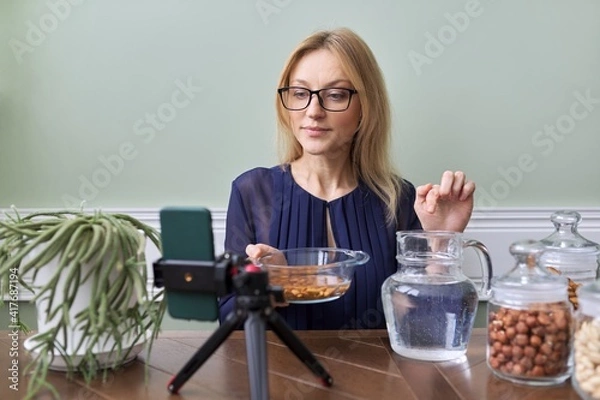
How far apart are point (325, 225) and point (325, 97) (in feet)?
0.90

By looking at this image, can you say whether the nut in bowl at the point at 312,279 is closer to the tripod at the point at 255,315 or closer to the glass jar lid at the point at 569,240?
the tripod at the point at 255,315

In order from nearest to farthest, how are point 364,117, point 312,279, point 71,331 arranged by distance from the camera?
1. point 71,331
2. point 312,279
3. point 364,117

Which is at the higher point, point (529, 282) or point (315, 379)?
point (529, 282)

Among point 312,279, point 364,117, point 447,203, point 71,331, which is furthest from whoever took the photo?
point 364,117

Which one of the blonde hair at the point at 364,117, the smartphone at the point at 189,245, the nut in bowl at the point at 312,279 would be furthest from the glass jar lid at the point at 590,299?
the blonde hair at the point at 364,117

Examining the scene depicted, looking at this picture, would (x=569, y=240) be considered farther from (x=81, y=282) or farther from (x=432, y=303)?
→ (x=81, y=282)

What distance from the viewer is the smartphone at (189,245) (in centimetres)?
61

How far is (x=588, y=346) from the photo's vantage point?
629mm

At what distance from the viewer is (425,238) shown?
82cm

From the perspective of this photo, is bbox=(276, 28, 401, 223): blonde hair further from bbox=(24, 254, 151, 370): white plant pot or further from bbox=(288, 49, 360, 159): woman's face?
bbox=(24, 254, 151, 370): white plant pot

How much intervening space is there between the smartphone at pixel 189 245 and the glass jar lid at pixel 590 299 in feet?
1.33

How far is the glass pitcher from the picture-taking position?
781 millimetres

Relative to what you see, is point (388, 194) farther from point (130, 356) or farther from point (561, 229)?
point (130, 356)

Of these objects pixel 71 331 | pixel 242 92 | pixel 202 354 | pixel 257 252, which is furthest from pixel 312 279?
pixel 242 92
